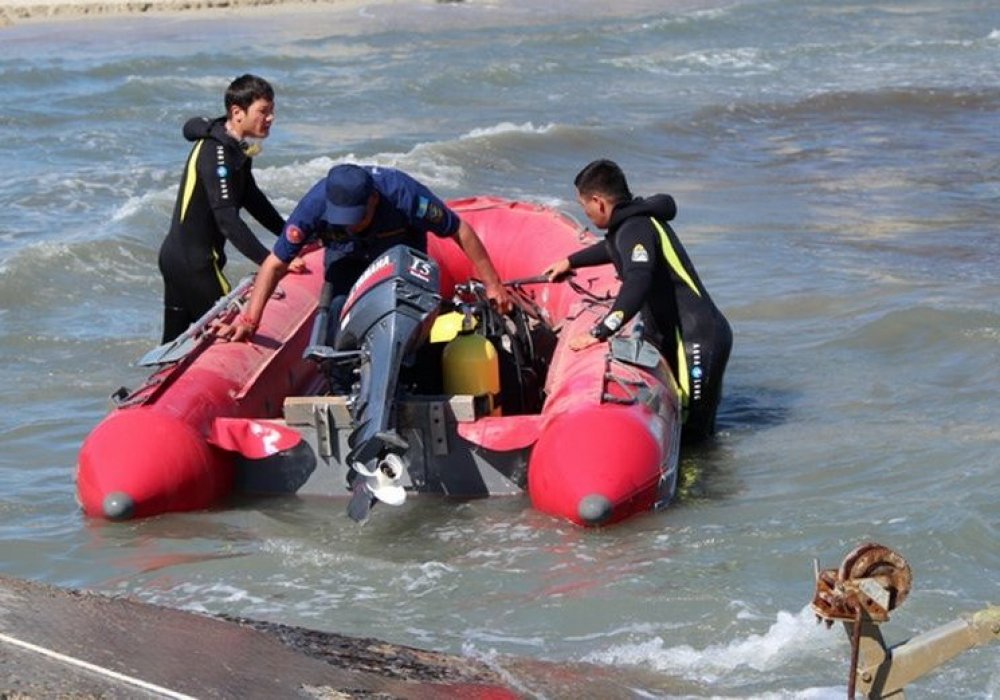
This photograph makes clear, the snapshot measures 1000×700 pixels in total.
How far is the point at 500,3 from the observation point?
35812mm

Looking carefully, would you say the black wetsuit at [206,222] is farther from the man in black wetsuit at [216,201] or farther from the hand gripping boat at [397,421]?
the hand gripping boat at [397,421]

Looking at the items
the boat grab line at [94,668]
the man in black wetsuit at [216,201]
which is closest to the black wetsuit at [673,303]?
the man in black wetsuit at [216,201]

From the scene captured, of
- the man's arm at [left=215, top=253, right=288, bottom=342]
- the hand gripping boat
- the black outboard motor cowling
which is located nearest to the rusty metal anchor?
the hand gripping boat

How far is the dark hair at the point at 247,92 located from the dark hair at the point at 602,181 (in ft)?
4.56

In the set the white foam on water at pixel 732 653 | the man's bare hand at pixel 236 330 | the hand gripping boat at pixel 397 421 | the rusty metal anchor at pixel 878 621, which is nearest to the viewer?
the rusty metal anchor at pixel 878 621

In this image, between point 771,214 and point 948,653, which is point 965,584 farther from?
point 771,214

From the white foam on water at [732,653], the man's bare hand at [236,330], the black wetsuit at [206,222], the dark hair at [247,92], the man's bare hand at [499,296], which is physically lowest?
the white foam on water at [732,653]

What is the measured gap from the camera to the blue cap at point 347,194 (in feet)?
22.0

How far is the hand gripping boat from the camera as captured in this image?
6.39 m

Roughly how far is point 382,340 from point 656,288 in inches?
55.8

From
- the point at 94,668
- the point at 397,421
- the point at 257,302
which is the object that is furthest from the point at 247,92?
the point at 94,668

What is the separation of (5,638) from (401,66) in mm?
22082

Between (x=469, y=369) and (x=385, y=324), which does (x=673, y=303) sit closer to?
(x=469, y=369)

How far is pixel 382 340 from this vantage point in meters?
6.49
